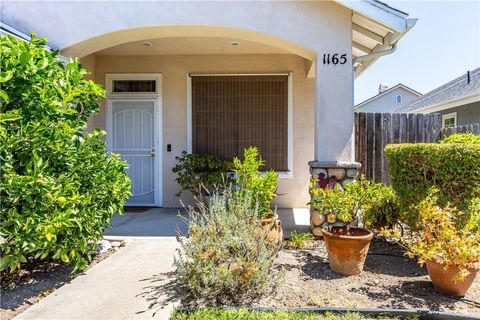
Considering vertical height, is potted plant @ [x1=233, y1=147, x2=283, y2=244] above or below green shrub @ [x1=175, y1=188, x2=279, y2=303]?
above

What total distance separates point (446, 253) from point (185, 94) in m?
5.44

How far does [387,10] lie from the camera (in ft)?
15.0

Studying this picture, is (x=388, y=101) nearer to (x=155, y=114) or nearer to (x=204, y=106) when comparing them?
Result: (x=204, y=106)

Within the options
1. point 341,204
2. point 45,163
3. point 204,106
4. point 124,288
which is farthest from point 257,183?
point 204,106

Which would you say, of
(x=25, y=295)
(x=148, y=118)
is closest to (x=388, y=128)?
(x=148, y=118)

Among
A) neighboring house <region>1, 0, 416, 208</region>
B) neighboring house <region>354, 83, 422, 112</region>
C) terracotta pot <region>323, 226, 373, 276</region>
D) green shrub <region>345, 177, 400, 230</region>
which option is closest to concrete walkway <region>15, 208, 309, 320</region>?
green shrub <region>345, 177, 400, 230</region>

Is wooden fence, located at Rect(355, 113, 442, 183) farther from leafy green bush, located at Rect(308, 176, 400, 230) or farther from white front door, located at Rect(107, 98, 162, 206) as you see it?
white front door, located at Rect(107, 98, 162, 206)

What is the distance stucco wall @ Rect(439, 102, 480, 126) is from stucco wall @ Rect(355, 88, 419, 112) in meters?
13.8

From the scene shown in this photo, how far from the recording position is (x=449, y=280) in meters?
3.01

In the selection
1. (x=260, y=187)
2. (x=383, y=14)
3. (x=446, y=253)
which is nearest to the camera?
(x=446, y=253)

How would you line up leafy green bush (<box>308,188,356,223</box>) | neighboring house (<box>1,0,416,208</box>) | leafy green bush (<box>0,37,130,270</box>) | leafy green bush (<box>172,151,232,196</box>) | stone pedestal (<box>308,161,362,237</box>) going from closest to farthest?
leafy green bush (<box>0,37,130,270</box>) < leafy green bush (<box>308,188,356,223</box>) < stone pedestal (<box>308,161,362,237</box>) < leafy green bush (<box>172,151,232,196</box>) < neighboring house (<box>1,0,416,208</box>)

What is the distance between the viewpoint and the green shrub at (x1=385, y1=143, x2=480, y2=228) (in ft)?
11.7

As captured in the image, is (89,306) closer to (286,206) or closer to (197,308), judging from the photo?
(197,308)

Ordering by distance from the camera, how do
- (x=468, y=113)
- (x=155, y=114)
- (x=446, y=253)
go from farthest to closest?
(x=468, y=113), (x=155, y=114), (x=446, y=253)
